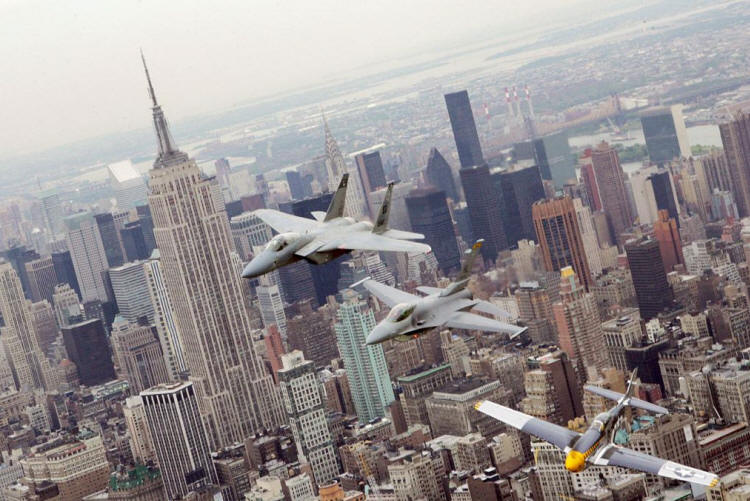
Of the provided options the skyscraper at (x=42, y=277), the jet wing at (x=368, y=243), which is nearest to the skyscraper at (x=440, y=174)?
the skyscraper at (x=42, y=277)

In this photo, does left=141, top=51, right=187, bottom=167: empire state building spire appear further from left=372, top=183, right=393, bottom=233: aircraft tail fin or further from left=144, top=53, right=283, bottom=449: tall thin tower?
left=372, top=183, right=393, bottom=233: aircraft tail fin

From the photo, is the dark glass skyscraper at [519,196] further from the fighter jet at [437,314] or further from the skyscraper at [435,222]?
the fighter jet at [437,314]

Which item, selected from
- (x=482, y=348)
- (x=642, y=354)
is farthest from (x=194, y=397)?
(x=642, y=354)

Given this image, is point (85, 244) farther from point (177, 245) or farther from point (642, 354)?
point (642, 354)

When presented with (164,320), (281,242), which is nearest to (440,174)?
(164,320)

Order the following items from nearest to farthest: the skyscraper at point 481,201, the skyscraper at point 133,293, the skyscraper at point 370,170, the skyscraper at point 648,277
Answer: the skyscraper at point 370,170 < the skyscraper at point 648,277 < the skyscraper at point 481,201 < the skyscraper at point 133,293

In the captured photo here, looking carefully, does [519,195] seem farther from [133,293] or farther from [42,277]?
[42,277]
